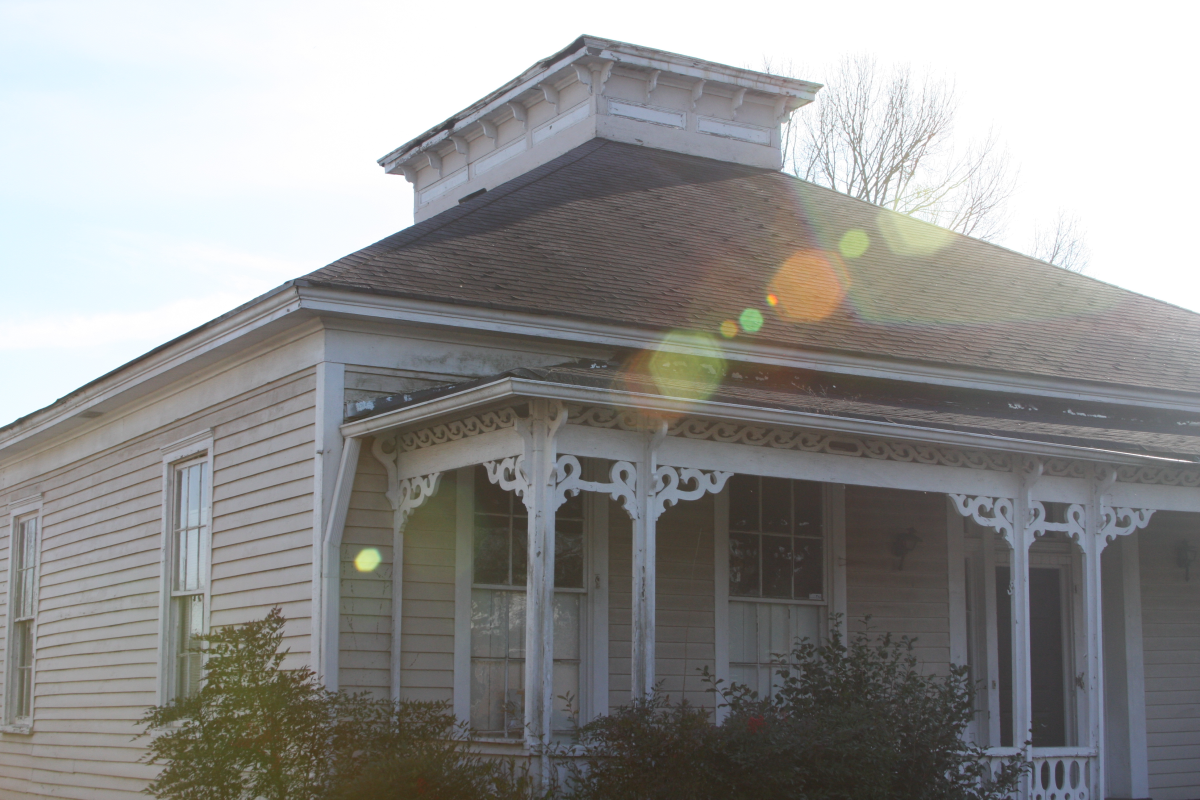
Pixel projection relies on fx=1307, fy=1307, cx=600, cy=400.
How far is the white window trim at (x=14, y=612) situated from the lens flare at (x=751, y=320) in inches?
343

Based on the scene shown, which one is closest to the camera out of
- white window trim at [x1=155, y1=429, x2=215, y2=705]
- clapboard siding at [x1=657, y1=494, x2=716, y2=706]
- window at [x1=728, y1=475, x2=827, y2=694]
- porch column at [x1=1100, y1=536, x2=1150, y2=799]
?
clapboard siding at [x1=657, y1=494, x2=716, y2=706]

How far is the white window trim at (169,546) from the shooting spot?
36.4ft

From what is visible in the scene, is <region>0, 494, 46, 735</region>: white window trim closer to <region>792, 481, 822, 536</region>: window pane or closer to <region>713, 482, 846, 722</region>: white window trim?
<region>713, 482, 846, 722</region>: white window trim

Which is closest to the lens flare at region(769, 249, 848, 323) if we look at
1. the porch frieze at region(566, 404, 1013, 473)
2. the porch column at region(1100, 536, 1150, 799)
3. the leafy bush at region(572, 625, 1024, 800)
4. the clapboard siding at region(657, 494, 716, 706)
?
the clapboard siding at region(657, 494, 716, 706)

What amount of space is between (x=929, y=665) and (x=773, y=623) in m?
1.65

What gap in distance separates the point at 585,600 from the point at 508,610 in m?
0.62

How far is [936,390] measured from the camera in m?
11.9

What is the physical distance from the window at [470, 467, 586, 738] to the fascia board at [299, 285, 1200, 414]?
1.20 metres

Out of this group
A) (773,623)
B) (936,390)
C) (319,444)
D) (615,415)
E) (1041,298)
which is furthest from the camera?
(1041,298)

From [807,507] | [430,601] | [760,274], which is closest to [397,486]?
[430,601]

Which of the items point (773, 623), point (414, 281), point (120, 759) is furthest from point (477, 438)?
point (120, 759)

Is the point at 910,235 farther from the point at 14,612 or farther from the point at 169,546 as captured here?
the point at 14,612

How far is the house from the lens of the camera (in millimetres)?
9203

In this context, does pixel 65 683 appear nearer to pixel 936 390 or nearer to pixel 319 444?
pixel 319 444
